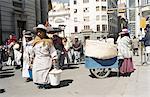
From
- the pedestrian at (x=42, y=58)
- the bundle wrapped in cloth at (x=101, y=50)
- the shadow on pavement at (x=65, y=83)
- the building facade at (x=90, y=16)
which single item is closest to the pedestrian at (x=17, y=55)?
the shadow on pavement at (x=65, y=83)

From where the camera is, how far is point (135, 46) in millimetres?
29766

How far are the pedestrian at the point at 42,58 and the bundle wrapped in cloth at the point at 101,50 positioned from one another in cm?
205

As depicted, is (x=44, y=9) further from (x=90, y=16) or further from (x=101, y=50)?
(x=90, y=16)

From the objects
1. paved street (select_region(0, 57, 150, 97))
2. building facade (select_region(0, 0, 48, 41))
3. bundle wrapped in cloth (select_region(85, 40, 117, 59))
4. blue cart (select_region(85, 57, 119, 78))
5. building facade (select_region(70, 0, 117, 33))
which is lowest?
paved street (select_region(0, 57, 150, 97))

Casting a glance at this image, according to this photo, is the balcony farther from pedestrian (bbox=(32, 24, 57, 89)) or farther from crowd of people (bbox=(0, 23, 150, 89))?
→ pedestrian (bbox=(32, 24, 57, 89))

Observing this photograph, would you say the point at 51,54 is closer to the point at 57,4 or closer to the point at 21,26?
the point at 21,26

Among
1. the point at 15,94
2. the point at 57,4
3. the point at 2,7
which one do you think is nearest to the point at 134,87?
the point at 15,94

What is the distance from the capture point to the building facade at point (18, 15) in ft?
90.5

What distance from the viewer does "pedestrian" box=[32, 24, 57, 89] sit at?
36.6 ft

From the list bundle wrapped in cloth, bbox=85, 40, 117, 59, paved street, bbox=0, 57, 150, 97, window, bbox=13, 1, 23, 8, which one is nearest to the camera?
paved street, bbox=0, 57, 150, 97

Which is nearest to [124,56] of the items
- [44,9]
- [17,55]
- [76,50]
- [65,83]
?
[65,83]

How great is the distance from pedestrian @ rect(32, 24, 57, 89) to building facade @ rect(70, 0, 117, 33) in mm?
84094

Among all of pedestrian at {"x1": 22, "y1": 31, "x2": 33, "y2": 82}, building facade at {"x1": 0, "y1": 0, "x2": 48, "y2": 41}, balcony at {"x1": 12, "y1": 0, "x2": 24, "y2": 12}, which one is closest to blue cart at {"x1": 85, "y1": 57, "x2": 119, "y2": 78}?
pedestrian at {"x1": 22, "y1": 31, "x2": 33, "y2": 82}

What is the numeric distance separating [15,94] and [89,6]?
291 ft
